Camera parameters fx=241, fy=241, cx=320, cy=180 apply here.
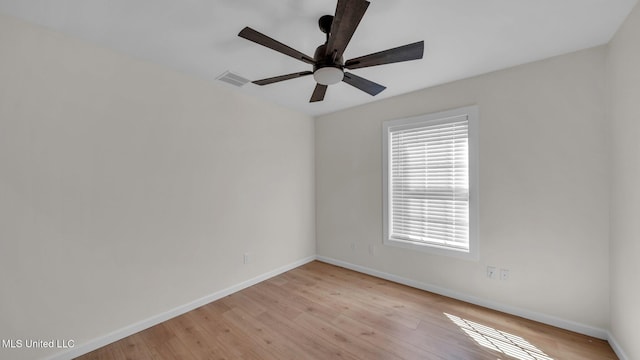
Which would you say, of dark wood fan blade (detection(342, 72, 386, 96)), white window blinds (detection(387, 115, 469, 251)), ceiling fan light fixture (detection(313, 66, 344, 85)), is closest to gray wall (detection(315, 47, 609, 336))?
white window blinds (detection(387, 115, 469, 251))

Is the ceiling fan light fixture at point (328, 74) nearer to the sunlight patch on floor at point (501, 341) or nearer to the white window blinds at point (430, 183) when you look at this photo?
the white window blinds at point (430, 183)

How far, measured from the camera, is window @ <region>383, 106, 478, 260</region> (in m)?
2.58

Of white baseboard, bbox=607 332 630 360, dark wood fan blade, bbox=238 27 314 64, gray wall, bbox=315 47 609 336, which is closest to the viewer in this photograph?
dark wood fan blade, bbox=238 27 314 64

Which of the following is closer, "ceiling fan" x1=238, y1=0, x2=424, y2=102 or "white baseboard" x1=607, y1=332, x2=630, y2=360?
"ceiling fan" x1=238, y1=0, x2=424, y2=102

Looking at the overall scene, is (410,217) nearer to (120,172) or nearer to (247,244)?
(247,244)

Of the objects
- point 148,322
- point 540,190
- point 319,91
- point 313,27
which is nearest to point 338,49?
point 313,27

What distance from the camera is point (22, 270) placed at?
164 cm

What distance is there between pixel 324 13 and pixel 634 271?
2.66 m

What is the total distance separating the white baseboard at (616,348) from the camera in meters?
1.71

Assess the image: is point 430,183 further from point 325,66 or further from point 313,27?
point 313,27

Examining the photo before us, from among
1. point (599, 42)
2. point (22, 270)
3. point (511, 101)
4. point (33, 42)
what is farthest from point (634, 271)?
point (33, 42)

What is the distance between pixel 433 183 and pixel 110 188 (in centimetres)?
321

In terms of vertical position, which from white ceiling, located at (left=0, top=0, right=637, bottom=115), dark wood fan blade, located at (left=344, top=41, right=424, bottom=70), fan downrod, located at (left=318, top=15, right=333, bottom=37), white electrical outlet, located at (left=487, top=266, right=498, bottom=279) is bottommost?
white electrical outlet, located at (left=487, top=266, right=498, bottom=279)

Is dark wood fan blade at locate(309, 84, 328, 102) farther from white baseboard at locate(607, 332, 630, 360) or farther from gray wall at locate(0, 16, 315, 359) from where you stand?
white baseboard at locate(607, 332, 630, 360)
